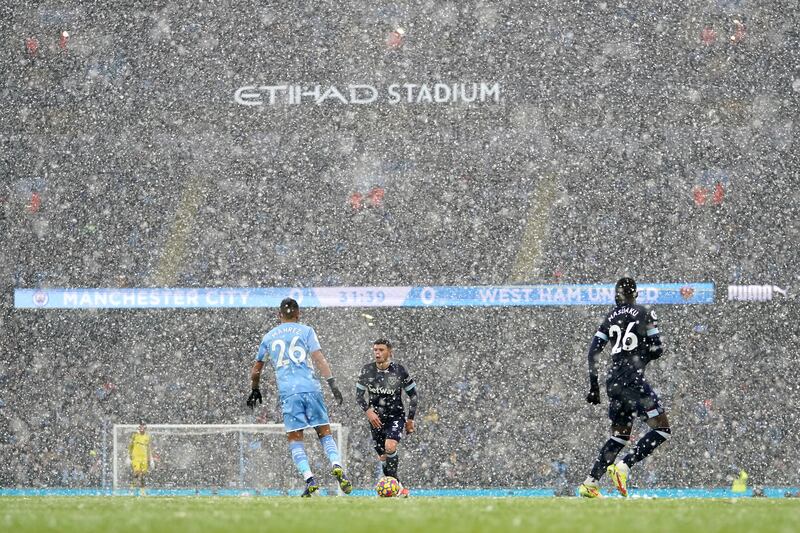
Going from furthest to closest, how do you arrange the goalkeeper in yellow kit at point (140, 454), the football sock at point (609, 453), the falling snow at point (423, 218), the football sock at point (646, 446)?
1. the goalkeeper in yellow kit at point (140, 454)
2. the falling snow at point (423, 218)
3. the football sock at point (609, 453)
4. the football sock at point (646, 446)

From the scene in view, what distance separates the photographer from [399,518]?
7.64 m

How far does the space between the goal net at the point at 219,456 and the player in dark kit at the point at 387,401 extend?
3293 mm

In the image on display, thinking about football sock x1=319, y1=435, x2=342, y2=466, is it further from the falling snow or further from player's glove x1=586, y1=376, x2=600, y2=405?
the falling snow

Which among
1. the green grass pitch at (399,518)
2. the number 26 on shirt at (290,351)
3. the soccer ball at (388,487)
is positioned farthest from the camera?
the soccer ball at (388,487)

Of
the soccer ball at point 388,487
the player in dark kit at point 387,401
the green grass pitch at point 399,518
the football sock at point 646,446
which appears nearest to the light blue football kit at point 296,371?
the soccer ball at point 388,487

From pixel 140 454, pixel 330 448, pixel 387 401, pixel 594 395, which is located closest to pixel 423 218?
pixel 387 401

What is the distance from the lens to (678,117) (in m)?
16.6

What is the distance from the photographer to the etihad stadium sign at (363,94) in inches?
661

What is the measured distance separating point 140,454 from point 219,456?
101 cm

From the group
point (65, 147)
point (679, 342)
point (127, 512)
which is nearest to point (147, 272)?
point (65, 147)

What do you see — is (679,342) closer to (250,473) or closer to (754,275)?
(754,275)

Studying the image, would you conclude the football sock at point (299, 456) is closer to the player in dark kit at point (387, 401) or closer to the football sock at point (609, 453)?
the player in dark kit at point (387, 401)

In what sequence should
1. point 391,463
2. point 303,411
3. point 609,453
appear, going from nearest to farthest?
point 609,453 → point 303,411 → point 391,463

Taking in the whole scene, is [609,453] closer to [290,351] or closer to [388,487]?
[388,487]
